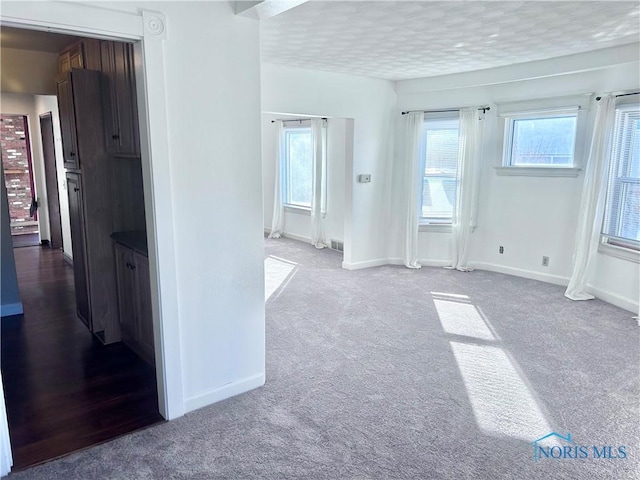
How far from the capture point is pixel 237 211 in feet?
8.86

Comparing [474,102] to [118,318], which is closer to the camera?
[118,318]

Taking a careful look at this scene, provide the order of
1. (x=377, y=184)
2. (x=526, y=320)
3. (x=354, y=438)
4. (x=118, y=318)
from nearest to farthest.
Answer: (x=354, y=438) < (x=118, y=318) < (x=526, y=320) < (x=377, y=184)

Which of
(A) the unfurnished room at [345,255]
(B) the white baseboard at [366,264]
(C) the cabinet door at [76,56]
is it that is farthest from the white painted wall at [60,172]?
(B) the white baseboard at [366,264]

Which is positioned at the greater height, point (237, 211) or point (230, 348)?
point (237, 211)

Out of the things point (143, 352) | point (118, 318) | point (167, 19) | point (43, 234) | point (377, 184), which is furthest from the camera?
point (43, 234)

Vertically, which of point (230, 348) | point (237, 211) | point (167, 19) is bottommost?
point (230, 348)

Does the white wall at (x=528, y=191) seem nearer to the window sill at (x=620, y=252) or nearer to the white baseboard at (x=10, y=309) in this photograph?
the window sill at (x=620, y=252)

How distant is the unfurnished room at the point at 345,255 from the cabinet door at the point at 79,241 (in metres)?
0.06

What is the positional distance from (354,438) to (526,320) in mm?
2484

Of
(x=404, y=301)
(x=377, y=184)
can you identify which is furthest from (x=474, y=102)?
(x=404, y=301)

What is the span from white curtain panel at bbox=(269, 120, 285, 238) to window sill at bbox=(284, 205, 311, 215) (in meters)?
0.13

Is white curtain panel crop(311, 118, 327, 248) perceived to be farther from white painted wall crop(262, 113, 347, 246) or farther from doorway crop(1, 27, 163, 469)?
doorway crop(1, 27, 163, 469)

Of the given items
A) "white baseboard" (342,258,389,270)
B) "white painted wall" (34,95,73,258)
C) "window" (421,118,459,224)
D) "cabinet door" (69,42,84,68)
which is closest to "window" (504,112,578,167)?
"window" (421,118,459,224)

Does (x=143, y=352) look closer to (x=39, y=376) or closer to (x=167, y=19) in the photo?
(x=39, y=376)
